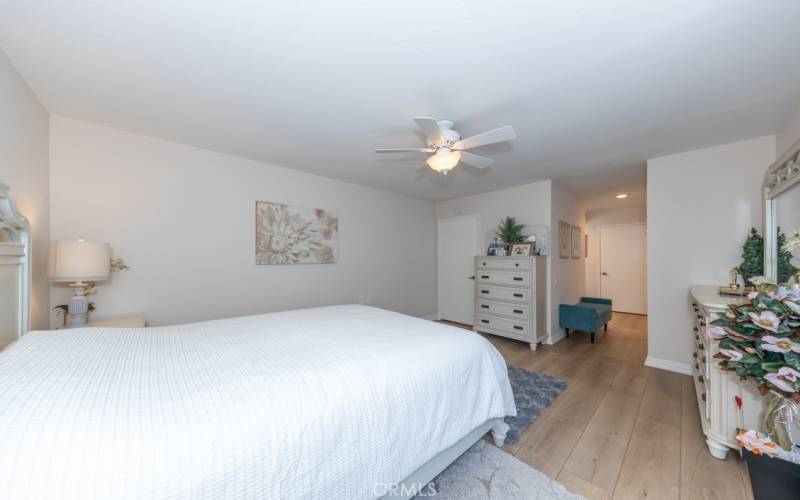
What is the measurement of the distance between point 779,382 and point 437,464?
1.48 meters

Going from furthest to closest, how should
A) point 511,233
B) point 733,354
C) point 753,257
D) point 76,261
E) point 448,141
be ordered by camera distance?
point 511,233
point 753,257
point 448,141
point 76,261
point 733,354

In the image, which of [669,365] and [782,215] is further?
[669,365]

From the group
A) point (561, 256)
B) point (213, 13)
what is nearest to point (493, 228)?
point (561, 256)

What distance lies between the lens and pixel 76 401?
2.64 feet

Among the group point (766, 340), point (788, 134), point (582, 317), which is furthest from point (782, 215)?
point (582, 317)

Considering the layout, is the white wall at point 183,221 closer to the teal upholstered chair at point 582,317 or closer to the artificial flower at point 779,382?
the teal upholstered chair at point 582,317

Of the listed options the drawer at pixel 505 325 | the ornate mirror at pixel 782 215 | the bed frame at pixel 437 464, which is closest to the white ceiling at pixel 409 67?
the ornate mirror at pixel 782 215

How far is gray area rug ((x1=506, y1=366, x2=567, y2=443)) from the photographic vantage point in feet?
6.50

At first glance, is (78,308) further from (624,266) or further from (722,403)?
(624,266)

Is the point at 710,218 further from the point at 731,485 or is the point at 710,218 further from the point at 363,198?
the point at 363,198

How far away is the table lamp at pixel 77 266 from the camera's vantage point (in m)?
1.86

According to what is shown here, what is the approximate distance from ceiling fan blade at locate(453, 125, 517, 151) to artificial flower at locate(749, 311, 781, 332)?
4.73 feet

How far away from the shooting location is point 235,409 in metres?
0.84

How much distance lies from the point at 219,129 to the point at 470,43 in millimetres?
2071
